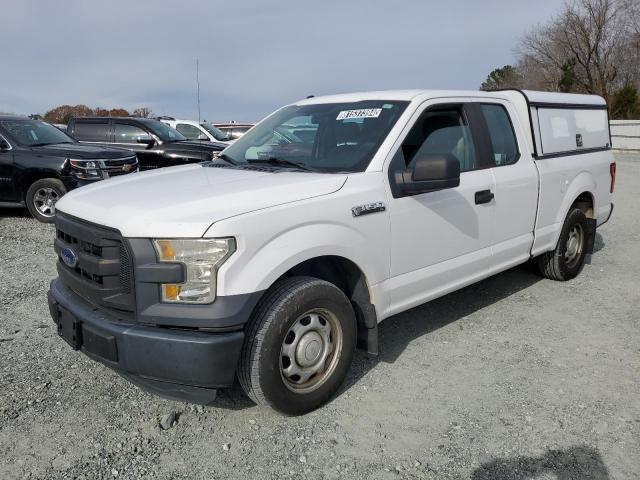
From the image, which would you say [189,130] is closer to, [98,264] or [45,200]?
[45,200]

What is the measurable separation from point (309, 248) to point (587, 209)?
13.4ft

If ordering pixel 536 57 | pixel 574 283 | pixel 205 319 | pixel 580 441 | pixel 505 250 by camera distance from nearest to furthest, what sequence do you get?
pixel 205 319
pixel 580 441
pixel 505 250
pixel 574 283
pixel 536 57

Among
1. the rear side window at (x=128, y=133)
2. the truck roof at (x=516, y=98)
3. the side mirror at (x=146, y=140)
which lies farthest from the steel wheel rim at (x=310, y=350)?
the rear side window at (x=128, y=133)

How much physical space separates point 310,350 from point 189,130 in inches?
534

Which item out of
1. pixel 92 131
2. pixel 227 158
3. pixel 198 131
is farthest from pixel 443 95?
pixel 198 131

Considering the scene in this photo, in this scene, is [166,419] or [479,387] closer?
[166,419]

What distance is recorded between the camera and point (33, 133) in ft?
30.8

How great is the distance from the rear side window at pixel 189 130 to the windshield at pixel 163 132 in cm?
277

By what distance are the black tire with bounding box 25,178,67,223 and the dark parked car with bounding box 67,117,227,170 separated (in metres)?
2.89

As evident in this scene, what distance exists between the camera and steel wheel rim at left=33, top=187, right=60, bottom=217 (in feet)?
29.0

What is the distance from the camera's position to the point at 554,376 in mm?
3803

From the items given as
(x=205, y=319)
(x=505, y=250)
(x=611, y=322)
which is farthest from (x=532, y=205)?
(x=205, y=319)

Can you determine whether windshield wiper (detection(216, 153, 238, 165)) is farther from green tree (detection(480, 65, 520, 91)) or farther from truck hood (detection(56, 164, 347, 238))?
green tree (detection(480, 65, 520, 91))

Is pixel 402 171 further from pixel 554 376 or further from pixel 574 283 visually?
pixel 574 283
